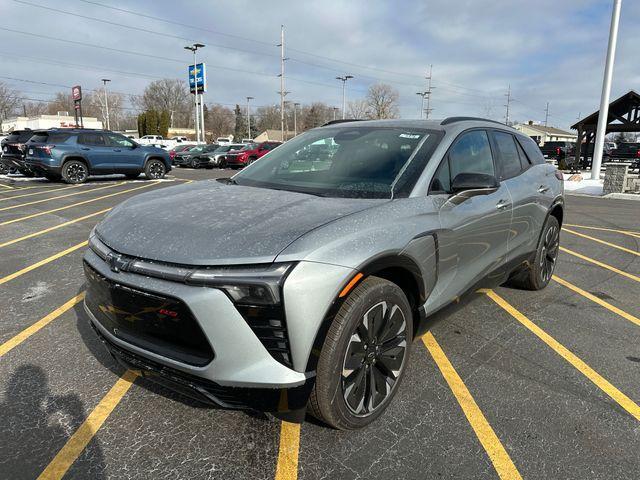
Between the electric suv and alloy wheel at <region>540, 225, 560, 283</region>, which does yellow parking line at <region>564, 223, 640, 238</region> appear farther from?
the electric suv

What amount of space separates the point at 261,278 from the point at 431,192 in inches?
54.6

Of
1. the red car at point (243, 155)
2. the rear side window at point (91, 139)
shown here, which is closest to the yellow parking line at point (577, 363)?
the rear side window at point (91, 139)

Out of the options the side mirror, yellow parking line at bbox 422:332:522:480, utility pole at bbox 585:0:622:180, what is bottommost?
yellow parking line at bbox 422:332:522:480

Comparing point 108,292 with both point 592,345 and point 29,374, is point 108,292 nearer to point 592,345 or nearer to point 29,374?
point 29,374

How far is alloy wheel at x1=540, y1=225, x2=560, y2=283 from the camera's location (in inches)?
181

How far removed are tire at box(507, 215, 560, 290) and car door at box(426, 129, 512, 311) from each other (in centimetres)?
95

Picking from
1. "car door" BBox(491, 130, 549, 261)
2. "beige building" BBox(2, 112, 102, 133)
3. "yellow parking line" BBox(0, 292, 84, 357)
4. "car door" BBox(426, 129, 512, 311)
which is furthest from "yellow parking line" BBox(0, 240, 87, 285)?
"beige building" BBox(2, 112, 102, 133)

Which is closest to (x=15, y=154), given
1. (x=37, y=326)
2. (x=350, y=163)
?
(x=37, y=326)

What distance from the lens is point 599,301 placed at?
449 cm

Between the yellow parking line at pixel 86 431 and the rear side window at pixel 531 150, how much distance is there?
13.1 ft

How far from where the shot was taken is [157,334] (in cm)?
210

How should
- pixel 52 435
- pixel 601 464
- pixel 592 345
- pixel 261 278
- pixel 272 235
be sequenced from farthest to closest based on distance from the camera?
pixel 592 345
pixel 52 435
pixel 601 464
pixel 272 235
pixel 261 278

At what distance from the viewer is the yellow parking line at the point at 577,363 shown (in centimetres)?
271

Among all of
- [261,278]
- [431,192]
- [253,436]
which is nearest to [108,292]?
[261,278]
